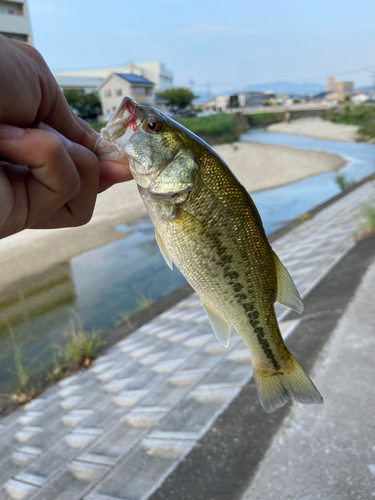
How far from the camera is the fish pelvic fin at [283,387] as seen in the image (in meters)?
1.23

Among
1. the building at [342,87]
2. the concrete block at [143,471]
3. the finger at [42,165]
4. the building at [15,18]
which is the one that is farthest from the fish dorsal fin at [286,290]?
the building at [342,87]

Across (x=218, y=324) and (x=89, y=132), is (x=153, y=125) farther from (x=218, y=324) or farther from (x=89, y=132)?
(x=218, y=324)

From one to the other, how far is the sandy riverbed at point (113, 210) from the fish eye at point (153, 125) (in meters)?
4.86

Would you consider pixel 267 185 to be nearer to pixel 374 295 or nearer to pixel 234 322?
pixel 374 295

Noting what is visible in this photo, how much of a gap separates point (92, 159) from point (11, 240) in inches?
440

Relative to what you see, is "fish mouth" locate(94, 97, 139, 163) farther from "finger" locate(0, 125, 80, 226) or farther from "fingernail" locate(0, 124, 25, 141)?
"fingernail" locate(0, 124, 25, 141)

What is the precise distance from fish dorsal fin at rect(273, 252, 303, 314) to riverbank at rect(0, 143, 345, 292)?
504 centimetres

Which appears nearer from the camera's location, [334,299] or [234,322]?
[234,322]

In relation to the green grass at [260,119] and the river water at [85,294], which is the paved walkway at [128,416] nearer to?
the river water at [85,294]

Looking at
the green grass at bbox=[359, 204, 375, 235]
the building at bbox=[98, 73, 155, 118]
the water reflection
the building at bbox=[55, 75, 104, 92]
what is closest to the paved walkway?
the green grass at bbox=[359, 204, 375, 235]

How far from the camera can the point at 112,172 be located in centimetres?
138

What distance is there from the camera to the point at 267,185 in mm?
21766

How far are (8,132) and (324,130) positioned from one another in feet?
156

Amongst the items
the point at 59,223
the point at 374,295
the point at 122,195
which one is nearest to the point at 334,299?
the point at 374,295
